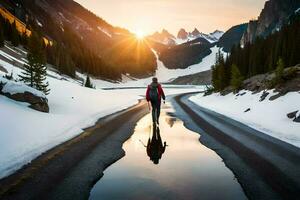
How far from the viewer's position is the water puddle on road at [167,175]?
563cm

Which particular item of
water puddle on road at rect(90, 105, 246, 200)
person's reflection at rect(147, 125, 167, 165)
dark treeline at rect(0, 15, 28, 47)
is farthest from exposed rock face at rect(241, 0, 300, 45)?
water puddle on road at rect(90, 105, 246, 200)

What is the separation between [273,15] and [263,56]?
377 feet

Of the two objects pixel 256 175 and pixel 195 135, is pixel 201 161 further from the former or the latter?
pixel 195 135

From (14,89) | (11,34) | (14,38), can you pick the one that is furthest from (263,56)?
(11,34)

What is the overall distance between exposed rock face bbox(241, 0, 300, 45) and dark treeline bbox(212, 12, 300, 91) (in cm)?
9330

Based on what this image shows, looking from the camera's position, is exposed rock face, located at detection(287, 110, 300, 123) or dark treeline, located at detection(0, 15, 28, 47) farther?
dark treeline, located at detection(0, 15, 28, 47)

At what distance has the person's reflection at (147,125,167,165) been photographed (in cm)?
855

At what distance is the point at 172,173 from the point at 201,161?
1486 mm

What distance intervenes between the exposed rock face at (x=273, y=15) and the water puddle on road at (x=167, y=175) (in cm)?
15959

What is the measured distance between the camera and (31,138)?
10.3m

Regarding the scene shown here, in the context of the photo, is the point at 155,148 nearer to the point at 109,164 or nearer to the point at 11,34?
the point at 109,164

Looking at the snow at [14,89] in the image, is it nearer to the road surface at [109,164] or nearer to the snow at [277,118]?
the road surface at [109,164]

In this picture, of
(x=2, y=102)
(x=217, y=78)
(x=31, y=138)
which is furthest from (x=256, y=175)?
(x=217, y=78)

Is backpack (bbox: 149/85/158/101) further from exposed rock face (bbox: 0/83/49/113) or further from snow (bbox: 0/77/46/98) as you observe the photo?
snow (bbox: 0/77/46/98)
